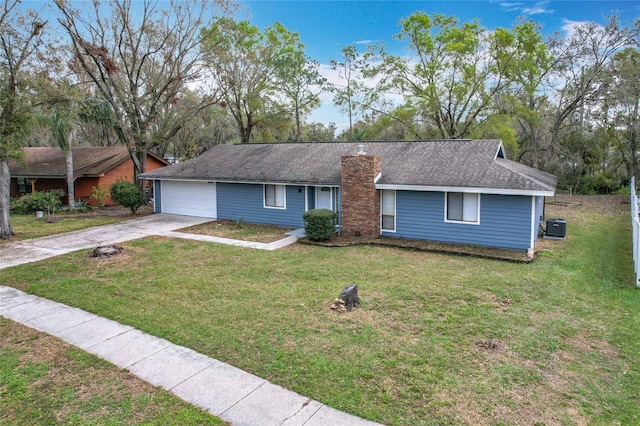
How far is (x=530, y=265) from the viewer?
10.4m

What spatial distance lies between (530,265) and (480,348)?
18.3 feet

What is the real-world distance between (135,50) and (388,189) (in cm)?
1643

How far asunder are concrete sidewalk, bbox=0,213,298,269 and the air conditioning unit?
29.2 ft

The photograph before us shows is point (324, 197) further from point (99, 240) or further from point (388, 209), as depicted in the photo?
point (99, 240)

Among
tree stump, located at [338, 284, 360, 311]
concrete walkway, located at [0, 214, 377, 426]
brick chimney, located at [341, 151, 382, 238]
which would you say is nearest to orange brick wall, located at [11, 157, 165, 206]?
concrete walkway, located at [0, 214, 377, 426]

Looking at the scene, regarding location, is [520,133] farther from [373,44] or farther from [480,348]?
[480,348]

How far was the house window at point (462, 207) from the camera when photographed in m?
12.2

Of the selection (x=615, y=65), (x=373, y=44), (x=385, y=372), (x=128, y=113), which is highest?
(x=373, y=44)

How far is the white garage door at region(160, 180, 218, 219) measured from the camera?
18219 mm

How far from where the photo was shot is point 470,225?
40.4ft

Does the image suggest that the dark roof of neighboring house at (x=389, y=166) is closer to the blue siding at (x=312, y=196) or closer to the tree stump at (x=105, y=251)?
the blue siding at (x=312, y=196)

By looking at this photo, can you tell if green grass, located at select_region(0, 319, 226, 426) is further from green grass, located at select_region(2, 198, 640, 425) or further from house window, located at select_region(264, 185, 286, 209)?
house window, located at select_region(264, 185, 286, 209)

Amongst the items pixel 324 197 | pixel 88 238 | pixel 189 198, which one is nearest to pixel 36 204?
pixel 189 198

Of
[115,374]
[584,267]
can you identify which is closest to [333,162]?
[584,267]
